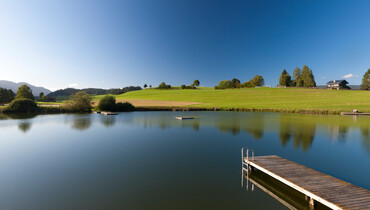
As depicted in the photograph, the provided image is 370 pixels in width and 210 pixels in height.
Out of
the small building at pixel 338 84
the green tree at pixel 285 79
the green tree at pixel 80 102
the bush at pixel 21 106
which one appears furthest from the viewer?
the green tree at pixel 285 79

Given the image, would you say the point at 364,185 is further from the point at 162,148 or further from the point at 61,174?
the point at 61,174

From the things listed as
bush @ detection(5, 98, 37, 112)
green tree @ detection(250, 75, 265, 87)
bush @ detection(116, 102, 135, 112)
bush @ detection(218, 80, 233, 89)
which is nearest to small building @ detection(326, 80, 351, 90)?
green tree @ detection(250, 75, 265, 87)

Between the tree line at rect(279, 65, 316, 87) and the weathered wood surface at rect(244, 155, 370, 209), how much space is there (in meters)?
103

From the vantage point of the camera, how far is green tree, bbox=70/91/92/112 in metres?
55.8

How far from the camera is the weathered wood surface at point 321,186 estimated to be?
6.39m

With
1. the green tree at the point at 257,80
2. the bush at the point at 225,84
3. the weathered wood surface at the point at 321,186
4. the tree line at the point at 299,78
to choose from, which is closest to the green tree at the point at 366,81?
the tree line at the point at 299,78

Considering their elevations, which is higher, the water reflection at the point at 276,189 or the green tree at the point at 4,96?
the green tree at the point at 4,96

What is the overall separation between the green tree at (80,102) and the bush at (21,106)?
10.1m

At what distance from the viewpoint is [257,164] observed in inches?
408

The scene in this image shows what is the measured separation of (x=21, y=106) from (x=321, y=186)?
67641 mm

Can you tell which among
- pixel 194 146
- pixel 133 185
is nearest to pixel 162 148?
pixel 194 146

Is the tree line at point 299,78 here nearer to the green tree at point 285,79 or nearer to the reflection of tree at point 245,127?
the green tree at point 285,79

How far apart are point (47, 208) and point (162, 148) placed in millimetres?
9474

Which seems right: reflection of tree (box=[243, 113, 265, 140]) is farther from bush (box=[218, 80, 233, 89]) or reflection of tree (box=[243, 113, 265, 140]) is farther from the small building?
bush (box=[218, 80, 233, 89])
